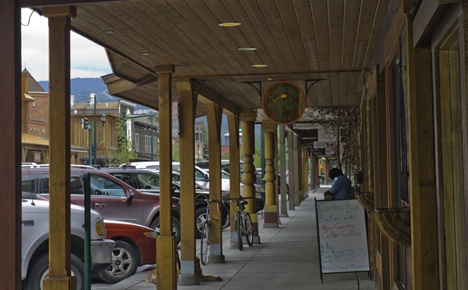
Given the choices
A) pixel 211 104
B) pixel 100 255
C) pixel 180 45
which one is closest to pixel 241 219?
pixel 211 104

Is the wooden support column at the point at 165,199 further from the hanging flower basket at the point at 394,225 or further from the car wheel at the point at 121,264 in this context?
the hanging flower basket at the point at 394,225

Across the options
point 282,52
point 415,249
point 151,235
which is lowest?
point 151,235

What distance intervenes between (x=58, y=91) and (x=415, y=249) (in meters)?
3.41

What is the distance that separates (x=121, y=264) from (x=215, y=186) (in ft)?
8.66

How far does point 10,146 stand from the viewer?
4.61 m

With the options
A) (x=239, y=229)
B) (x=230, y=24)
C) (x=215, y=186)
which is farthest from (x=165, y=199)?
(x=239, y=229)

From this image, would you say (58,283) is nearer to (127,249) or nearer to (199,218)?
(127,249)

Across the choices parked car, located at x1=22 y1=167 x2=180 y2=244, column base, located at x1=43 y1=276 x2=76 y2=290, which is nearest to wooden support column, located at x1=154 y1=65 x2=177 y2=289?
column base, located at x1=43 y1=276 x2=76 y2=290

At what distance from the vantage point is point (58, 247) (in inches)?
196

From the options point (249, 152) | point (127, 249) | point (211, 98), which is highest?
point (211, 98)

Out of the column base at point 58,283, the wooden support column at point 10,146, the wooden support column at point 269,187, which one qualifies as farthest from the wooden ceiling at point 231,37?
the wooden support column at point 269,187

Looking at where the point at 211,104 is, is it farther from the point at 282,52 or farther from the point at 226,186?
the point at 226,186

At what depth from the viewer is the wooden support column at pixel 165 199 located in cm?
754

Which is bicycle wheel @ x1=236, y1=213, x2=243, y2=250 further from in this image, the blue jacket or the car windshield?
the blue jacket
